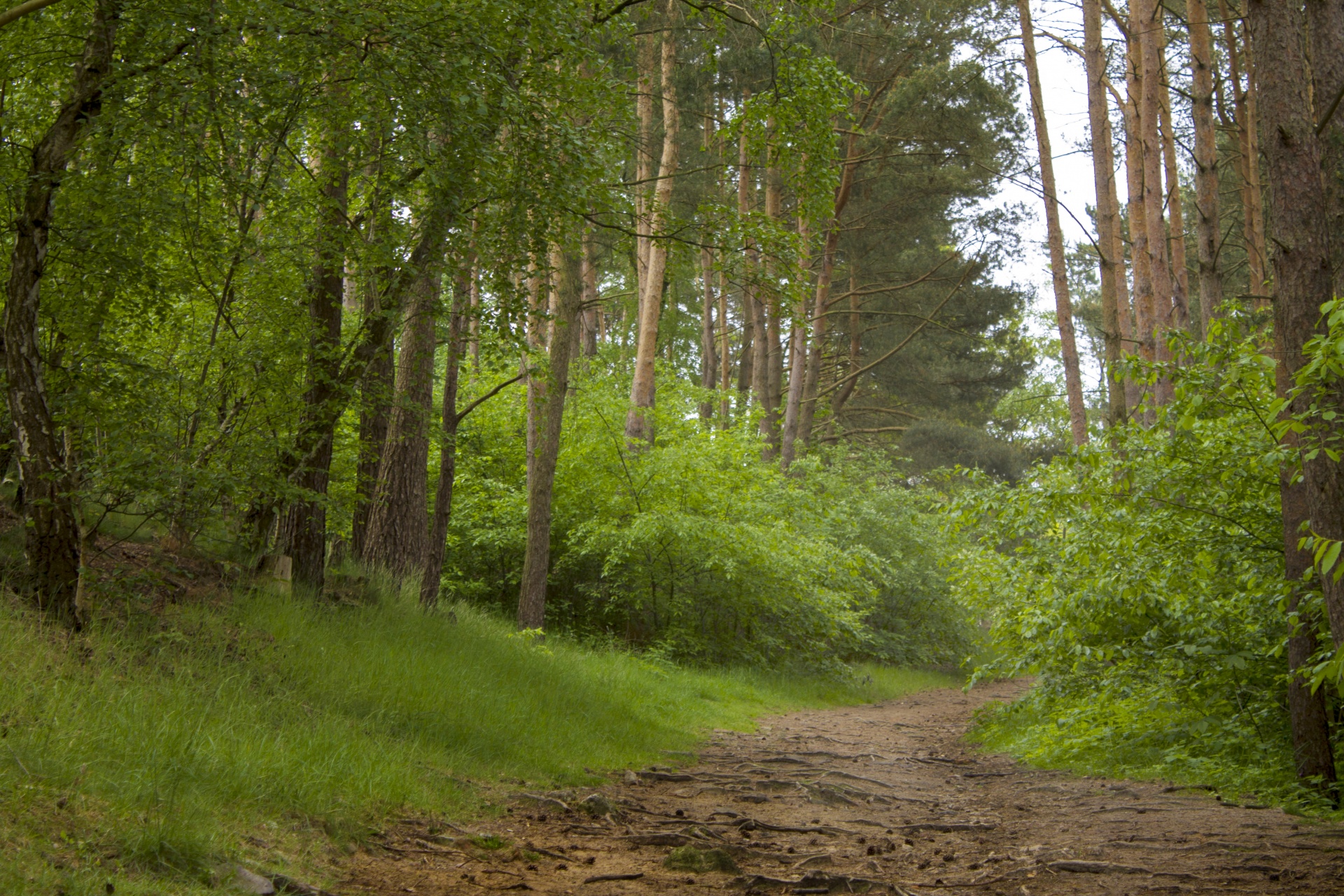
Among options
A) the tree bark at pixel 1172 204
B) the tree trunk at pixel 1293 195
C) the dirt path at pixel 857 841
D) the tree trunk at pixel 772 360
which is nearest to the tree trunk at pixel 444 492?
the dirt path at pixel 857 841

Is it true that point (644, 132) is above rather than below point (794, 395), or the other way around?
above

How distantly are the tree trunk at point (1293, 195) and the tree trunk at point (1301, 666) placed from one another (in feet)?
0.85

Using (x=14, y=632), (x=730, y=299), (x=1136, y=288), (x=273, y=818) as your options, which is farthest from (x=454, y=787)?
(x=730, y=299)

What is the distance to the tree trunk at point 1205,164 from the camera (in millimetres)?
13516

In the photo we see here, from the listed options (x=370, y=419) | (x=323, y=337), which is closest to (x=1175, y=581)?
(x=323, y=337)

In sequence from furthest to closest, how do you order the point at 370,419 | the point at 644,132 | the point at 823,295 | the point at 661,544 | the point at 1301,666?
the point at 823,295 → the point at 644,132 → the point at 661,544 → the point at 370,419 → the point at 1301,666

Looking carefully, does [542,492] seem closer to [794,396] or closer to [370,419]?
[370,419]

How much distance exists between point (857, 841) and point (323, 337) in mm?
5615

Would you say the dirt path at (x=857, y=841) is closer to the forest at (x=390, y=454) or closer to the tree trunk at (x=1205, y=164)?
the forest at (x=390, y=454)

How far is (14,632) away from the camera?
5.38 metres

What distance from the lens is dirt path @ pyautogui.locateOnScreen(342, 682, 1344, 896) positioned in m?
4.70

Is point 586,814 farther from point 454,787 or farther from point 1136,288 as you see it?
point 1136,288

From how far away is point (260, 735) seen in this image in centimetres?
540

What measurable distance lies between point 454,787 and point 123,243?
398 cm
